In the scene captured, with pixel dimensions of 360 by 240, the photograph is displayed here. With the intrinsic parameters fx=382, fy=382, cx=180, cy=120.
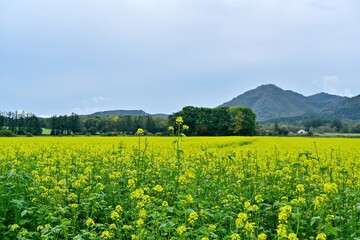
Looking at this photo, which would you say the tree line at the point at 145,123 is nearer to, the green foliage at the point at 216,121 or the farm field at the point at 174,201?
the green foliage at the point at 216,121

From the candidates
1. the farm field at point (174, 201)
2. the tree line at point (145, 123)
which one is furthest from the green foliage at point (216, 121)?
the farm field at point (174, 201)

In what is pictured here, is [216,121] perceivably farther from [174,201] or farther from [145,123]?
[174,201]

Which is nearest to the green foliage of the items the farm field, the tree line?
the tree line

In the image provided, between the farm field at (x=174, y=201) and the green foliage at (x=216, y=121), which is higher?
the green foliage at (x=216, y=121)

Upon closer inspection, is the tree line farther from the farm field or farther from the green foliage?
the farm field

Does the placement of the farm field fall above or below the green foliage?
below

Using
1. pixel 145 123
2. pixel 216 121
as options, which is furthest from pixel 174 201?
pixel 145 123

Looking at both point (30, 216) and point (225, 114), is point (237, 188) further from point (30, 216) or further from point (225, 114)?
point (225, 114)

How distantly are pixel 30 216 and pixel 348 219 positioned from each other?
5221mm

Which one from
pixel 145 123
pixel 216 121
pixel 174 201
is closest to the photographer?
pixel 174 201

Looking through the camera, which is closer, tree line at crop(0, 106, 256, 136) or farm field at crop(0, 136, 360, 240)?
farm field at crop(0, 136, 360, 240)

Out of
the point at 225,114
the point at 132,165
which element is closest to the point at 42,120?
the point at 225,114

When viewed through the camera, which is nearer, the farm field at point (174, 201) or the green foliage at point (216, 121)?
the farm field at point (174, 201)

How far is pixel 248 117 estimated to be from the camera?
8425 cm
